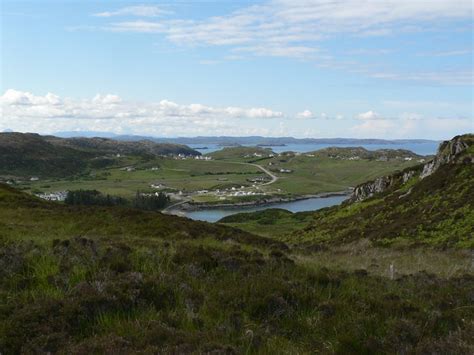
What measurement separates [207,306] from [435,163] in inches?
1814

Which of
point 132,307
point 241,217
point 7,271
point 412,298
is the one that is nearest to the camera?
point 132,307

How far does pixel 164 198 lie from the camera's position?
169500 mm

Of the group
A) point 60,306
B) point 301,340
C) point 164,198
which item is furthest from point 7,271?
point 164,198

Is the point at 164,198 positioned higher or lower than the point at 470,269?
lower

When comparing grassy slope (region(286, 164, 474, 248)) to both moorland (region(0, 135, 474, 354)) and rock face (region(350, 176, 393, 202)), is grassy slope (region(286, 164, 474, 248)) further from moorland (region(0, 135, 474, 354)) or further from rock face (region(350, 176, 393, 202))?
moorland (region(0, 135, 474, 354))

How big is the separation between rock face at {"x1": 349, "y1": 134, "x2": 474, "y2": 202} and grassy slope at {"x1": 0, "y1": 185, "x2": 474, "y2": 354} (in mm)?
35864

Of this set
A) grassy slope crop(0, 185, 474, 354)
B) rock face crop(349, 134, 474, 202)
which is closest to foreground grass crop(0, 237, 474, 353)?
grassy slope crop(0, 185, 474, 354)

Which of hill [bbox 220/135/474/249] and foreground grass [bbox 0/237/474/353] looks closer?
foreground grass [bbox 0/237/474/353]

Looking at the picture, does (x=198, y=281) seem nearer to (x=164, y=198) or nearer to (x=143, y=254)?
(x=143, y=254)

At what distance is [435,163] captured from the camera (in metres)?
47.8

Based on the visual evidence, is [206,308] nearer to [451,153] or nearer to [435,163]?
[451,153]

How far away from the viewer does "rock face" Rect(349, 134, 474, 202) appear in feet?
142

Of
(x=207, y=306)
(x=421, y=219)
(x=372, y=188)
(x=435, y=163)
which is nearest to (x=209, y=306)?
(x=207, y=306)

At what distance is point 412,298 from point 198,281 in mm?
4271
